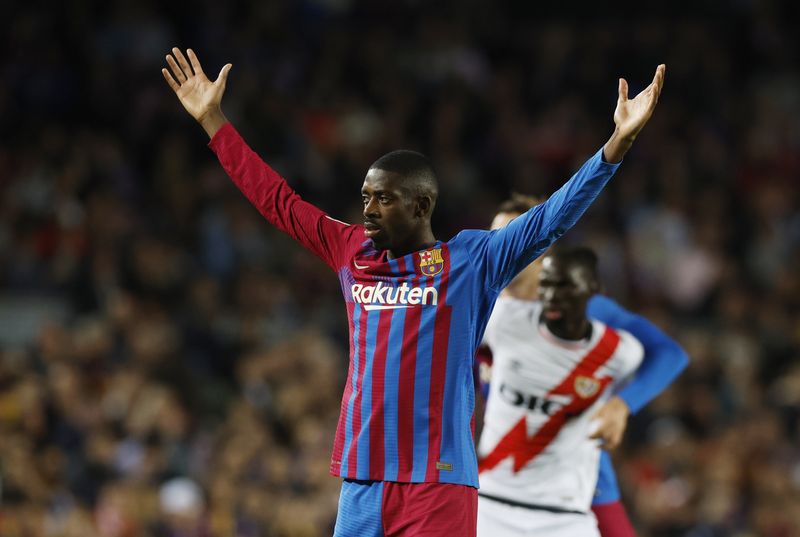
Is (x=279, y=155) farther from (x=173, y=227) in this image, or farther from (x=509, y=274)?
(x=509, y=274)

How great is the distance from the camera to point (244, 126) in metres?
12.7

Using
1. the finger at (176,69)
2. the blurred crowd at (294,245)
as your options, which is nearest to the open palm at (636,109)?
the finger at (176,69)

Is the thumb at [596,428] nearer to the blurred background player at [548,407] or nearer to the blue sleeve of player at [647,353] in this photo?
the blurred background player at [548,407]

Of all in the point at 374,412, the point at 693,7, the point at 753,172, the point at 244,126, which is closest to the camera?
the point at 374,412

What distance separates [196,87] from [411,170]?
3.44ft

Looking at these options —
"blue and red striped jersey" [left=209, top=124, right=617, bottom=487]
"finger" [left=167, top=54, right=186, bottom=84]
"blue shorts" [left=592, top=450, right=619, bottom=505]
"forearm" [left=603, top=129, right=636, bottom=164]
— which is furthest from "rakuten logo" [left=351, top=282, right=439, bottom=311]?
"blue shorts" [left=592, top=450, right=619, bottom=505]

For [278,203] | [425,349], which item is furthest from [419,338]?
[278,203]

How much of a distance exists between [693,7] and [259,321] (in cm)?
756

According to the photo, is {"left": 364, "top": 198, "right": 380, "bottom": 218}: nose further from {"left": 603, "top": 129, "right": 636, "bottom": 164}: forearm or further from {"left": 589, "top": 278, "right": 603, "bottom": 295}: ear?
{"left": 589, "top": 278, "right": 603, "bottom": 295}: ear

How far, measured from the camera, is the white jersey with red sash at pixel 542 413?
542 cm

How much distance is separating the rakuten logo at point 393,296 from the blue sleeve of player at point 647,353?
166cm

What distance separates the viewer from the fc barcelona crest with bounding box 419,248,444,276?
424 cm

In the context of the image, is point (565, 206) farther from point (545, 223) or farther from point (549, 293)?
point (549, 293)

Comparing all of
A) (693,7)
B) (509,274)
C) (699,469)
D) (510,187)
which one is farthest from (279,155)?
(509,274)
